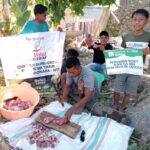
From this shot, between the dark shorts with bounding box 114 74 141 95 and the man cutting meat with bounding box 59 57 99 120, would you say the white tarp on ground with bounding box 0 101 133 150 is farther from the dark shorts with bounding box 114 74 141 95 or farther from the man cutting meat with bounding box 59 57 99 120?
the dark shorts with bounding box 114 74 141 95

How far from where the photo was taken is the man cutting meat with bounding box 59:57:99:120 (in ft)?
12.6

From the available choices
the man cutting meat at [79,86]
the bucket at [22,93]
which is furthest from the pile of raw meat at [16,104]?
the man cutting meat at [79,86]

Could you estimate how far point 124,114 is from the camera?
416 centimetres

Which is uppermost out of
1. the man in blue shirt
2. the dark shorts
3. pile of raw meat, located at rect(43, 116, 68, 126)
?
the man in blue shirt

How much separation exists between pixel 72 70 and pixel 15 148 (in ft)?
3.80

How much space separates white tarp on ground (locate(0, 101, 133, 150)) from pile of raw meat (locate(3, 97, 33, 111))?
0.21m

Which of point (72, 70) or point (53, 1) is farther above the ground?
point (53, 1)

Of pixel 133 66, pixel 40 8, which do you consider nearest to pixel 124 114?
pixel 133 66

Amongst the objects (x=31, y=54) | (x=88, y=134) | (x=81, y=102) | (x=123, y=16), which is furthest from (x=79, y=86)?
(x=123, y=16)

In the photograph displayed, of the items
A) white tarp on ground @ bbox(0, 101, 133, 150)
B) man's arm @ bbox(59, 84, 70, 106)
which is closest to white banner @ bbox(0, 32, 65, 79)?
man's arm @ bbox(59, 84, 70, 106)

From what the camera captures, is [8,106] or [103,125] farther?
[8,106]

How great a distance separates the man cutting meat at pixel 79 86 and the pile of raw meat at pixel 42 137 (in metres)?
0.33

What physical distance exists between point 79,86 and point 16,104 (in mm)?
929

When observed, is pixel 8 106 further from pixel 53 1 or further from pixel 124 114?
pixel 53 1
